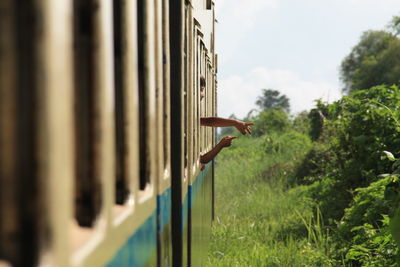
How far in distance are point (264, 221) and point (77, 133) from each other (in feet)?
29.8

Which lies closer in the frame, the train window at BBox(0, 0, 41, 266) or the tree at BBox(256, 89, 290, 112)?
the train window at BBox(0, 0, 41, 266)

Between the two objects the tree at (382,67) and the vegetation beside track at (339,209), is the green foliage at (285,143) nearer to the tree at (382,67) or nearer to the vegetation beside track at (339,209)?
the vegetation beside track at (339,209)

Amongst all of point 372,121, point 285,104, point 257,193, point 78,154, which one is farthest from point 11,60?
point 285,104

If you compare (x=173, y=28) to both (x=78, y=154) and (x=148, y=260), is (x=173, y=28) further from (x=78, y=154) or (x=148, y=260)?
(x=78, y=154)

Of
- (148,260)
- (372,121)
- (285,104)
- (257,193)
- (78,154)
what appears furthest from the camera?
(285,104)

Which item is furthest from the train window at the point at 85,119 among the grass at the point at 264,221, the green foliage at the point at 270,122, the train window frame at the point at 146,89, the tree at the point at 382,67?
the tree at the point at 382,67

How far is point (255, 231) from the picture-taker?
9031 mm

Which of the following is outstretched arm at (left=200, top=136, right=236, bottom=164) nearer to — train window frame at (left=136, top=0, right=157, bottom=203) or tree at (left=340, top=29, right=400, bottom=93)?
train window frame at (left=136, top=0, right=157, bottom=203)

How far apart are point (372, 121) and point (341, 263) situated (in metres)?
1.90

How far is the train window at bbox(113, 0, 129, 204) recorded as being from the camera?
142 centimetres

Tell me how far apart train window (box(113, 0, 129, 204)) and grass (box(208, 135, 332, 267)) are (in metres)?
5.30

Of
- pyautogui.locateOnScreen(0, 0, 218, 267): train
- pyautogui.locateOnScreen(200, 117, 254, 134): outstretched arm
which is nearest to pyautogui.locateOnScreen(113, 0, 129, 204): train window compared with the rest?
pyautogui.locateOnScreen(0, 0, 218, 267): train

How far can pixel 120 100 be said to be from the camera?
1.45 meters

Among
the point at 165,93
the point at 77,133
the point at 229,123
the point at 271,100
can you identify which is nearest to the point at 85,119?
the point at 77,133
